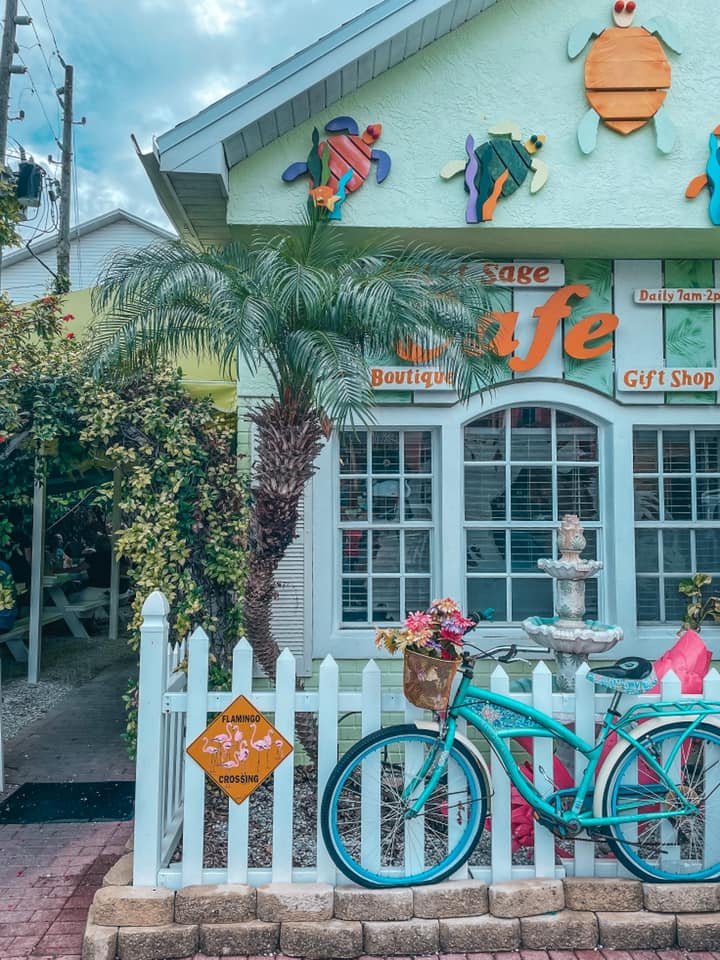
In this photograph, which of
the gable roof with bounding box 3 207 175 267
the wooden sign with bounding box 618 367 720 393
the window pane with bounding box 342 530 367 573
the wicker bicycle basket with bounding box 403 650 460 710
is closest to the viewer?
the wicker bicycle basket with bounding box 403 650 460 710

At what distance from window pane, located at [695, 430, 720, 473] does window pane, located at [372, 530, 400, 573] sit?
2502 millimetres

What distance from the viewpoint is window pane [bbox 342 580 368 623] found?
5766mm

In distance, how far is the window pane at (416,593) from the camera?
19.0 ft

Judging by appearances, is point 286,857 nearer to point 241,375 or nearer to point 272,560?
point 272,560

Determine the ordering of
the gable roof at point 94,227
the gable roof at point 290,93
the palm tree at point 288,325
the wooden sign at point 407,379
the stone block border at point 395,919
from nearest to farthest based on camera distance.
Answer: the stone block border at point 395,919 → the palm tree at point 288,325 → the gable roof at point 290,93 → the wooden sign at point 407,379 → the gable roof at point 94,227

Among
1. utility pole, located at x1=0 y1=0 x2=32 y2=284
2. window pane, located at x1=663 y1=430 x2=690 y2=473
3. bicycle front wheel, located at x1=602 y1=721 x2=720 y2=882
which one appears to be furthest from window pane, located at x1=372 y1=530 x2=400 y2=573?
utility pole, located at x1=0 y1=0 x2=32 y2=284

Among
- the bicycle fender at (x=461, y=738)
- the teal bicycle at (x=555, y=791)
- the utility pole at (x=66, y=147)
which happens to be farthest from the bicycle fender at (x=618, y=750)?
the utility pole at (x=66, y=147)

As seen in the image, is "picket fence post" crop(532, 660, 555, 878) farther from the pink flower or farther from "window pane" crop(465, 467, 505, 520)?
"window pane" crop(465, 467, 505, 520)

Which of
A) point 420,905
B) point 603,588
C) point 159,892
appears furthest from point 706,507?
point 159,892

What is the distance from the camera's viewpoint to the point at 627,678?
339 centimetres

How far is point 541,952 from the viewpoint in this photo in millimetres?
3213

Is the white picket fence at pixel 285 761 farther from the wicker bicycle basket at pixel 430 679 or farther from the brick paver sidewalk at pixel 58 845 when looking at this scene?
the brick paver sidewalk at pixel 58 845

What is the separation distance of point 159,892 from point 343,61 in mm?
5050

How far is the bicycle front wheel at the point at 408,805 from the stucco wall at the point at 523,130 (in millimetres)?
3607
